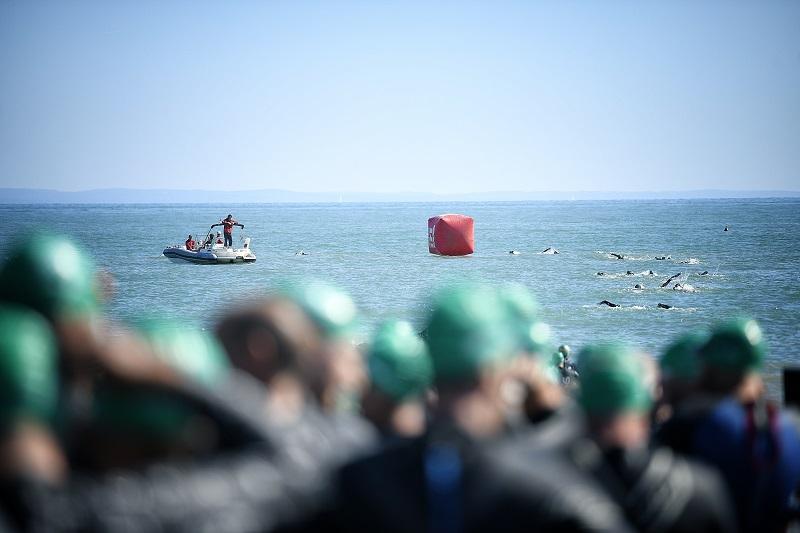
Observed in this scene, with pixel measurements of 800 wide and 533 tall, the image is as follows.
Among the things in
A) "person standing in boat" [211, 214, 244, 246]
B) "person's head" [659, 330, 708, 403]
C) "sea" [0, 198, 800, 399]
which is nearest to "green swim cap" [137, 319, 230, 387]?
"person's head" [659, 330, 708, 403]

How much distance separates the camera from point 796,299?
36.8 metres

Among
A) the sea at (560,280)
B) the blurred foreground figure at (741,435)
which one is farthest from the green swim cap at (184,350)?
the sea at (560,280)

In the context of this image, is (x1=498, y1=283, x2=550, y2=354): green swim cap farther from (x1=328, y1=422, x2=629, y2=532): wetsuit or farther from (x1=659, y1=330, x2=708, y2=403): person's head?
(x1=328, y1=422, x2=629, y2=532): wetsuit

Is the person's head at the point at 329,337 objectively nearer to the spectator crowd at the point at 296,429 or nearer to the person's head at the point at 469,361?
the spectator crowd at the point at 296,429

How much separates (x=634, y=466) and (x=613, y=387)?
285 mm

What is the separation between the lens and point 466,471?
7.72ft

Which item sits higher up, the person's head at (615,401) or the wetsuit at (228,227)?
the person's head at (615,401)

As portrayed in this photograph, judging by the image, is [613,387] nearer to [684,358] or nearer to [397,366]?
[397,366]

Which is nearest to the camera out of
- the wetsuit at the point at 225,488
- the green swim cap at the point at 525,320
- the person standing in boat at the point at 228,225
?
the wetsuit at the point at 225,488

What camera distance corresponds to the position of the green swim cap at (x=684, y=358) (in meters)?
4.36

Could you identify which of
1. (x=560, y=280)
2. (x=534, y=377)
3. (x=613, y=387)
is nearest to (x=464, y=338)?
(x=613, y=387)

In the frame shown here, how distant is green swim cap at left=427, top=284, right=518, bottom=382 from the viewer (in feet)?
8.06

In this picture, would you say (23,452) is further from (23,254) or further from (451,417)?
(451,417)

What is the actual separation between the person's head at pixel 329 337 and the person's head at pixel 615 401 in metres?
0.99
